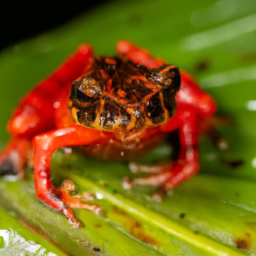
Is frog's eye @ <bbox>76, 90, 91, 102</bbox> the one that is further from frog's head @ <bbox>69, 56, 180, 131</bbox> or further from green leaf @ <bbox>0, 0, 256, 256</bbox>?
green leaf @ <bbox>0, 0, 256, 256</bbox>

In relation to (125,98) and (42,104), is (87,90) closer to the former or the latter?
(125,98)

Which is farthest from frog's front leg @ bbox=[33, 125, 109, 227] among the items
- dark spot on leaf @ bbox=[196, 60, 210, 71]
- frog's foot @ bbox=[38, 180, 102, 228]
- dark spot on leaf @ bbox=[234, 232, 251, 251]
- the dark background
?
the dark background

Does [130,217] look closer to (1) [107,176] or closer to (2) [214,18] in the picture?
(1) [107,176]

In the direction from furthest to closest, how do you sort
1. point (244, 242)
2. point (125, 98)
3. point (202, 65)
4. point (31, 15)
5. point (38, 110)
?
1. point (31, 15)
2. point (202, 65)
3. point (38, 110)
4. point (244, 242)
5. point (125, 98)

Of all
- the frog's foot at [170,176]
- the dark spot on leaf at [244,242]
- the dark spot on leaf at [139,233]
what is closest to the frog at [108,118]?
the frog's foot at [170,176]

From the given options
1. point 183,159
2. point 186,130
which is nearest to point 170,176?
point 183,159

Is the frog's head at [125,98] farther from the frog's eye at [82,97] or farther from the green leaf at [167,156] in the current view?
the green leaf at [167,156]
